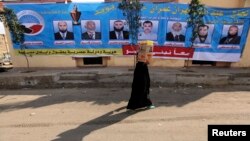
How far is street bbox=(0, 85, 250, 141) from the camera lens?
517 cm

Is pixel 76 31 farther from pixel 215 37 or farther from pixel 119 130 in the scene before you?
pixel 119 130

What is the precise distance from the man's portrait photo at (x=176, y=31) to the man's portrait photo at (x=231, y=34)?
149 centimetres

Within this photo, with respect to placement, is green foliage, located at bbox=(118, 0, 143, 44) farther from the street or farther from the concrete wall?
the street

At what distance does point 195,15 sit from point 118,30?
9.42 ft

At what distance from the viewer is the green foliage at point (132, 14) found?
9.56m

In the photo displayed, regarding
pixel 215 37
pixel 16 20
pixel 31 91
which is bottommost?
pixel 31 91

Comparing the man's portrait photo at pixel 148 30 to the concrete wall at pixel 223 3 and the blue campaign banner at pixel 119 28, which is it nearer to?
the blue campaign banner at pixel 119 28

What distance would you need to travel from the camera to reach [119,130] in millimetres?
5324

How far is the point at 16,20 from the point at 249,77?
8.42m

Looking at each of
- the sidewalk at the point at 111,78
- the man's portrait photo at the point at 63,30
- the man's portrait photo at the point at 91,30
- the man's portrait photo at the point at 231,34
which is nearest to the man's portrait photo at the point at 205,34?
the man's portrait photo at the point at 231,34

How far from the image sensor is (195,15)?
9414mm

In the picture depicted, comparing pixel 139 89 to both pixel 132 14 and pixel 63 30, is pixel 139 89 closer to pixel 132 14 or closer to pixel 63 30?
pixel 132 14

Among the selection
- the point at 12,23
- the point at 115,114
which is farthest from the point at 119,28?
the point at 115,114

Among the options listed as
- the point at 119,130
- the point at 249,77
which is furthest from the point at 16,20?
the point at 249,77
